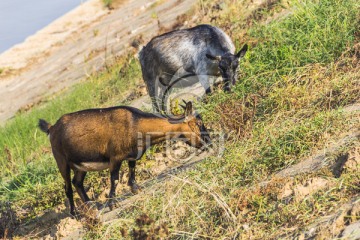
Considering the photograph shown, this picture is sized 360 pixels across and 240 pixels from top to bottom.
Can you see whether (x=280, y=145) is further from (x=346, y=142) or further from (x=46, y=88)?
(x=46, y=88)

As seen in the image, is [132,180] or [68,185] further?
[68,185]

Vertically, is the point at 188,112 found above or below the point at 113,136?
below

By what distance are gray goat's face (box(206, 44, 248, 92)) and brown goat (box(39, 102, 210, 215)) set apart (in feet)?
7.33

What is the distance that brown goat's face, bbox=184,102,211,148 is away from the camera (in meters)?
10.1

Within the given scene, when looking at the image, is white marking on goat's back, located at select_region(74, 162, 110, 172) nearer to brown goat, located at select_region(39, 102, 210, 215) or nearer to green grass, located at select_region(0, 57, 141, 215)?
brown goat, located at select_region(39, 102, 210, 215)

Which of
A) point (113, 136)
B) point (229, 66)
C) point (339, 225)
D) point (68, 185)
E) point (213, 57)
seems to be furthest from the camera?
point (213, 57)

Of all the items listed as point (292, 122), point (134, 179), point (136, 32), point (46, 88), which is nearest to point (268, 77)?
point (292, 122)

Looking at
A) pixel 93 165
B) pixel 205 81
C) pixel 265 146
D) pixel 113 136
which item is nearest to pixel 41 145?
pixel 205 81

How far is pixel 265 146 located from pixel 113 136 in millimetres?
2380

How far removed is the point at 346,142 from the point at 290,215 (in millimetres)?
1782

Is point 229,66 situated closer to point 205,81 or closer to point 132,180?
point 205,81

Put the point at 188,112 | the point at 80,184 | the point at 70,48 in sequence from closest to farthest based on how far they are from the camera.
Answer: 1. the point at 188,112
2. the point at 80,184
3. the point at 70,48

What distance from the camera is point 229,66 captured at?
40.8ft

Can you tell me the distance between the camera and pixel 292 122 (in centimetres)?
936
